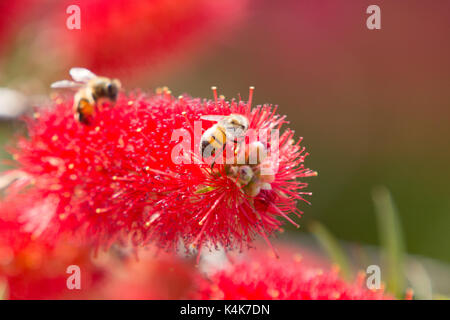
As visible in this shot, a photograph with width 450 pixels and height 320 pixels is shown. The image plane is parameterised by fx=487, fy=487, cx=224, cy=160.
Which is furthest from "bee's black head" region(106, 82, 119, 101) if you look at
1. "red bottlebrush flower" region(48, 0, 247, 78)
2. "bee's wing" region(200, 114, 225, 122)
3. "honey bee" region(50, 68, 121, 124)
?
"red bottlebrush flower" region(48, 0, 247, 78)

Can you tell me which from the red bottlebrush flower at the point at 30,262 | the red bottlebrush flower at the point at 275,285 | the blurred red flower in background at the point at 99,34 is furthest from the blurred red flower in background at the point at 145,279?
the blurred red flower in background at the point at 99,34

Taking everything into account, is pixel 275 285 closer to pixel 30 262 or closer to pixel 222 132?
pixel 222 132

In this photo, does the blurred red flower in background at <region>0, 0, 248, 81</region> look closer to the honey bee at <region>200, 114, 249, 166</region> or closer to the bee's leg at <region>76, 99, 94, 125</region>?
the bee's leg at <region>76, 99, 94, 125</region>

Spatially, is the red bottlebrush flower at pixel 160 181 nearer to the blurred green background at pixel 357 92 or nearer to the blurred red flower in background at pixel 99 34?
the blurred red flower in background at pixel 99 34

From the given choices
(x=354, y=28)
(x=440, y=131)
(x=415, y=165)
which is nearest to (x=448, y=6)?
(x=354, y=28)

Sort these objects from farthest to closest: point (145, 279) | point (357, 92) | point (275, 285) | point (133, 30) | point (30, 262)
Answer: point (357, 92) → point (133, 30) → point (145, 279) → point (30, 262) → point (275, 285)

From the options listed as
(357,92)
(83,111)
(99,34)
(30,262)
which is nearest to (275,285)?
(83,111)
